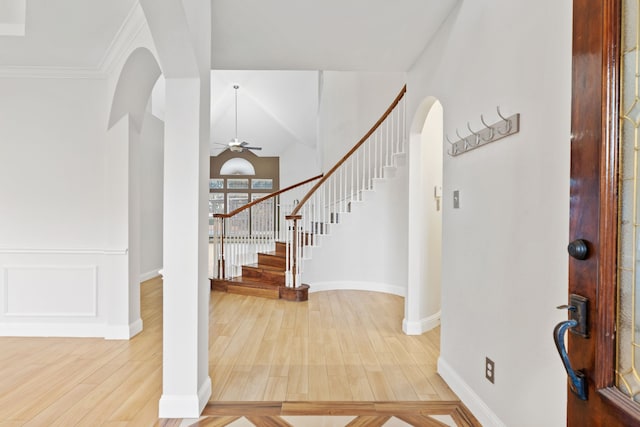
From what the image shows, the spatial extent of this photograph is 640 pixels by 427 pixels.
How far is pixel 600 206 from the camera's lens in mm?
813

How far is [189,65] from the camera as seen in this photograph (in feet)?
7.11

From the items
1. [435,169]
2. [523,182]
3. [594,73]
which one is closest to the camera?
[594,73]

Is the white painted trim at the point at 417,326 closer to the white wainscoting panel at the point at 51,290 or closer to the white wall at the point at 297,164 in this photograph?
the white wainscoting panel at the point at 51,290

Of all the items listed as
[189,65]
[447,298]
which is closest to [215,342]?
[447,298]

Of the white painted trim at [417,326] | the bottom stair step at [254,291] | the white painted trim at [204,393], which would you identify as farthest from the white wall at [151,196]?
the white painted trim at [417,326]

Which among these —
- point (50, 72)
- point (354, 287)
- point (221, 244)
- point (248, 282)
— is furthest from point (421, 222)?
point (50, 72)

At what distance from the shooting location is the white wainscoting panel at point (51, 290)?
12.0 feet

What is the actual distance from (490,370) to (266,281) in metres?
4.03

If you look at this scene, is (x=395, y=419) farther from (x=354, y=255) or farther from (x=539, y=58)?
(x=354, y=255)

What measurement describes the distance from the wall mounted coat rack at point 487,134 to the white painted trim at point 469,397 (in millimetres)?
1514

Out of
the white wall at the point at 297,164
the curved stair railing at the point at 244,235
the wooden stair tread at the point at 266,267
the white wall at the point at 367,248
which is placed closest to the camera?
the white wall at the point at 367,248

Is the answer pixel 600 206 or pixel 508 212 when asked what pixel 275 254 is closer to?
pixel 508 212

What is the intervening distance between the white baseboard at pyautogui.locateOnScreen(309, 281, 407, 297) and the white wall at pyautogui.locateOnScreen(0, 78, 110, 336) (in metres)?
2.95

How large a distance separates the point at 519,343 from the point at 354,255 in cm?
404
